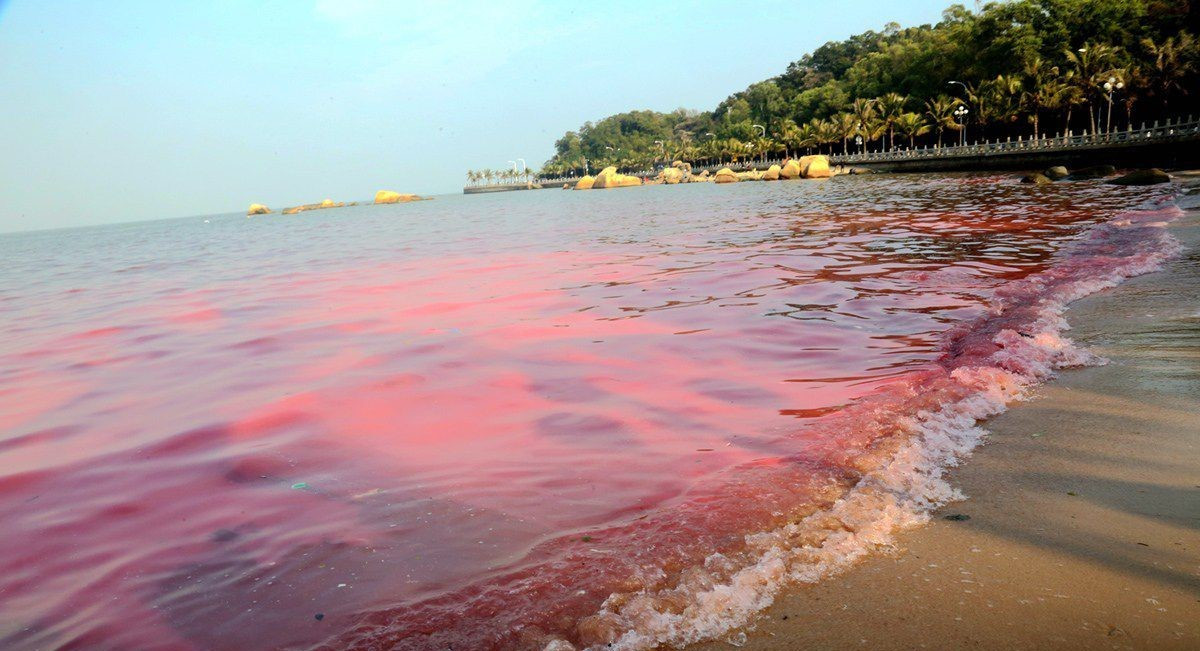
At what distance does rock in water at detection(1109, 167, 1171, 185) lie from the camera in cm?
2411

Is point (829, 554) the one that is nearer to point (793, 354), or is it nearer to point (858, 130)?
point (793, 354)

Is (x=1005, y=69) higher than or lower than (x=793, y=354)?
higher

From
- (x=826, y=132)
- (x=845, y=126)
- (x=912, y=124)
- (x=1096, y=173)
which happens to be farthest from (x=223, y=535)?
(x=826, y=132)

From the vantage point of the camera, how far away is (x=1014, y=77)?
59375 mm

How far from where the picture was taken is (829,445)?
4.05 meters

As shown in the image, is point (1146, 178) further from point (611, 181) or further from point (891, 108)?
point (611, 181)

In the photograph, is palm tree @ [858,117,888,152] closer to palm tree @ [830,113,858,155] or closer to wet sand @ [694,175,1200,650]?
palm tree @ [830,113,858,155]

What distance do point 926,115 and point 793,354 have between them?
79459mm

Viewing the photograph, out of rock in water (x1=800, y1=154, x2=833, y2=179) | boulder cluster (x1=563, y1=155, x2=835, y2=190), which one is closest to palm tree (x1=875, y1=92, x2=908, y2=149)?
boulder cluster (x1=563, y1=155, x2=835, y2=190)

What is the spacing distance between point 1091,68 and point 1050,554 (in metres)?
61.1

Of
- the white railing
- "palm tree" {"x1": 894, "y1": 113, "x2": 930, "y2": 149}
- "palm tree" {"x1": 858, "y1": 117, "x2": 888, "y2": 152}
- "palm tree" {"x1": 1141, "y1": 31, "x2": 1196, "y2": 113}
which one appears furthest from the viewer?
"palm tree" {"x1": 858, "y1": 117, "x2": 888, "y2": 152}

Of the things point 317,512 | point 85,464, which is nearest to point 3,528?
point 85,464

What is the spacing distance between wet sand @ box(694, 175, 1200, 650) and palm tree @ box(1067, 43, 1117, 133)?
183 feet

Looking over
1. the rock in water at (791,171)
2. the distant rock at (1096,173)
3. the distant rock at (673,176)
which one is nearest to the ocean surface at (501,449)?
the distant rock at (1096,173)
